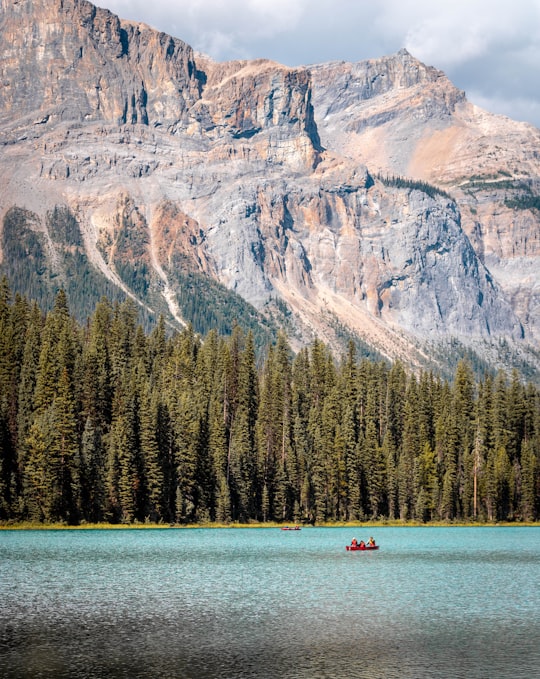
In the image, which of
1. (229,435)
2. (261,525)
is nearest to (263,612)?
(261,525)

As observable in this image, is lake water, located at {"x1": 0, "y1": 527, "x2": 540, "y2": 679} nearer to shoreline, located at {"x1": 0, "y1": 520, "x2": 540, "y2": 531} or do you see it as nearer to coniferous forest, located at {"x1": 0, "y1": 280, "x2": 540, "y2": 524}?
shoreline, located at {"x1": 0, "y1": 520, "x2": 540, "y2": 531}

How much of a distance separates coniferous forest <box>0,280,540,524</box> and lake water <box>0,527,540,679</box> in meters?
26.3

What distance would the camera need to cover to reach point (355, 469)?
14338cm

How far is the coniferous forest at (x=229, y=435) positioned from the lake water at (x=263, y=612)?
86.4 feet

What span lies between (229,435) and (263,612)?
9268cm

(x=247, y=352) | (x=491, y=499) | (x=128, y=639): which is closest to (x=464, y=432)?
(x=491, y=499)

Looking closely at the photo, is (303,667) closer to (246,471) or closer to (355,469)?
(246,471)

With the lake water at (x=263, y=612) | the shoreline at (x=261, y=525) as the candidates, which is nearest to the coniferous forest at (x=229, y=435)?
the shoreline at (x=261, y=525)

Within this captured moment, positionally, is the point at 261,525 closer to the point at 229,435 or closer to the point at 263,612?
the point at 229,435

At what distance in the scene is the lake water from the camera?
37.9 m

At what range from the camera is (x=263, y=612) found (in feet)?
165

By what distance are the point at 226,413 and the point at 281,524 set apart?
72.4ft

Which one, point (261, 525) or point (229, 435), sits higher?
point (229, 435)

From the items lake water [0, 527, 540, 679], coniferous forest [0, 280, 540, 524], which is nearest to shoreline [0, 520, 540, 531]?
coniferous forest [0, 280, 540, 524]
